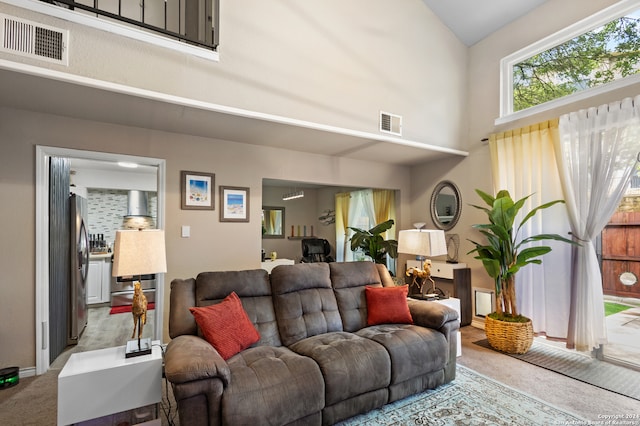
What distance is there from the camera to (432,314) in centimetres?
280

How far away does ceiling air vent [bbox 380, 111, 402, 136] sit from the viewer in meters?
3.95

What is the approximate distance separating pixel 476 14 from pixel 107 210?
728cm

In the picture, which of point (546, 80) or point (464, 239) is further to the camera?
point (464, 239)

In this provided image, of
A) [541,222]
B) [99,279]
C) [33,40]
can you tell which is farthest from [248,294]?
[99,279]

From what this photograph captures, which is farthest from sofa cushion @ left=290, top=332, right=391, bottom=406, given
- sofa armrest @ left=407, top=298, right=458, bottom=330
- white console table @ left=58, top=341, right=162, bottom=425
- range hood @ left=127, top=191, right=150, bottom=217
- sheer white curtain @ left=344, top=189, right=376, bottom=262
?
range hood @ left=127, top=191, right=150, bottom=217

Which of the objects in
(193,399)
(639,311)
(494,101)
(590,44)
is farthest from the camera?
(494,101)

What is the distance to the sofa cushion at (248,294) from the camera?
2.53 metres

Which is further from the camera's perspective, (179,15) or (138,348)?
(179,15)

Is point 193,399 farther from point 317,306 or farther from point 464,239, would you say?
point 464,239

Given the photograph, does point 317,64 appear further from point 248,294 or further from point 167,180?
point 248,294

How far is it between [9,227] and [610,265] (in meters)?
5.80

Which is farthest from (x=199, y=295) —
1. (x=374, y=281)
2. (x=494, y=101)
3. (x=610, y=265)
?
(x=494, y=101)

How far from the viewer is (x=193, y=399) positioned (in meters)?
1.74

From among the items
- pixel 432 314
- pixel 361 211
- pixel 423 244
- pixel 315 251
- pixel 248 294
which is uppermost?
pixel 361 211
